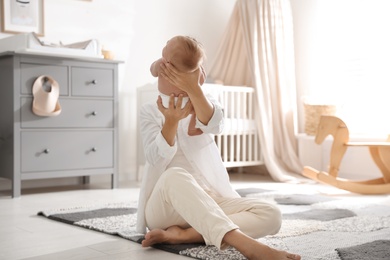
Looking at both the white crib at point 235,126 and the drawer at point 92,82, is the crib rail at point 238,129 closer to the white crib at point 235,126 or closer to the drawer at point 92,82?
→ the white crib at point 235,126

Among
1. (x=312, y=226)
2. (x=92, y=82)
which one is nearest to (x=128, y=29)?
(x=92, y=82)

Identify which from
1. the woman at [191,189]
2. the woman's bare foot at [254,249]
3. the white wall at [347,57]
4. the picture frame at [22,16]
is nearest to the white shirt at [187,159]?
the woman at [191,189]

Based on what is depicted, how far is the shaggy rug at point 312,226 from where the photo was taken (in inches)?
69.4

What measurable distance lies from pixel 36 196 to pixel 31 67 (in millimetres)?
745

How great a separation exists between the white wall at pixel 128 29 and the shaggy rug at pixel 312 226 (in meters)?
1.39

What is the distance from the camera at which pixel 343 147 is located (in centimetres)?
344

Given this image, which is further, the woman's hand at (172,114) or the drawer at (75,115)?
the drawer at (75,115)

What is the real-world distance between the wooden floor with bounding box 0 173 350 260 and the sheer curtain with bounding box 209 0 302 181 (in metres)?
0.81

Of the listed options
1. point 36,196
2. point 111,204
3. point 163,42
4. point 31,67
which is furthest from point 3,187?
point 163,42

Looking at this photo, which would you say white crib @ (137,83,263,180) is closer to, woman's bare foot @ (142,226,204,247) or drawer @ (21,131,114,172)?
drawer @ (21,131,114,172)

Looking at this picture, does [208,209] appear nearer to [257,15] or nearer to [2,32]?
[2,32]

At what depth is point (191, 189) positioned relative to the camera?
1.63 m

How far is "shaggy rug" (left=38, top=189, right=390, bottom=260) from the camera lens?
1.76 meters

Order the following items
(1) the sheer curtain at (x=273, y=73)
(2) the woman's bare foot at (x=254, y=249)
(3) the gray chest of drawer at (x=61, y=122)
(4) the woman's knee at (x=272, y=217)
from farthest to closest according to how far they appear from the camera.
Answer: (1) the sheer curtain at (x=273, y=73) → (3) the gray chest of drawer at (x=61, y=122) → (4) the woman's knee at (x=272, y=217) → (2) the woman's bare foot at (x=254, y=249)
